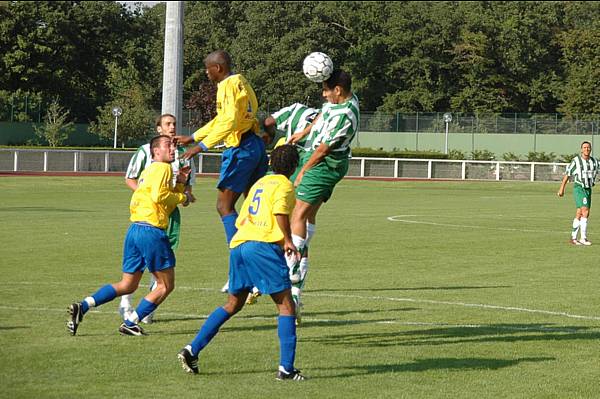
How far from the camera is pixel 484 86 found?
87.0 meters

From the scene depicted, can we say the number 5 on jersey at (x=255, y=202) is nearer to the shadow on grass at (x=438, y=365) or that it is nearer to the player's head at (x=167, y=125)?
the shadow on grass at (x=438, y=365)

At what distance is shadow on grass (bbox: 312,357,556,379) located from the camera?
8.71m

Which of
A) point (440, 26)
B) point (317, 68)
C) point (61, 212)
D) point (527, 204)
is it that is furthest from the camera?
point (440, 26)

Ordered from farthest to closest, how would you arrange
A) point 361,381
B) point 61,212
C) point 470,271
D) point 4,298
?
point 61,212 → point 470,271 → point 4,298 → point 361,381

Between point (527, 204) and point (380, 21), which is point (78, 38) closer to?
point (380, 21)

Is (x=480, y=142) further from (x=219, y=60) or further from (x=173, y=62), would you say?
(x=219, y=60)

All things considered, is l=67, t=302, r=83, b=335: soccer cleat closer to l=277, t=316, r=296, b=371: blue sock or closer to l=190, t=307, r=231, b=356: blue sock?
l=190, t=307, r=231, b=356: blue sock

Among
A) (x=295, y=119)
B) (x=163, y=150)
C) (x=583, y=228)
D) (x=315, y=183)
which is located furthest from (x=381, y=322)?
(x=583, y=228)

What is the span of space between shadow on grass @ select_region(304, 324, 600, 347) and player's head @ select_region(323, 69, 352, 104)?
2485 mm

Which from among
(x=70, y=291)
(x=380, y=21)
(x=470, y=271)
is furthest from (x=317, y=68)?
(x=380, y=21)

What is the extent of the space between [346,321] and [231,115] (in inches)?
95.1

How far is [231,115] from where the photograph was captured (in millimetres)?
10789

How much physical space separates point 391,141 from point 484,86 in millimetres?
10046

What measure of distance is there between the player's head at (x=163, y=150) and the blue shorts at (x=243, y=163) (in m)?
1.40
